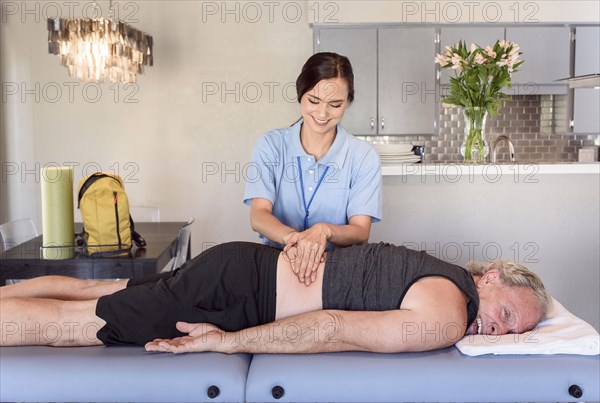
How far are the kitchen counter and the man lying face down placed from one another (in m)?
1.15

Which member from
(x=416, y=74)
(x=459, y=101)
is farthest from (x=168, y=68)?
(x=459, y=101)

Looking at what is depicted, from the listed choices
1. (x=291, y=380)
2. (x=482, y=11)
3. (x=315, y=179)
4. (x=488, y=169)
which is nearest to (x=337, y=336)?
(x=291, y=380)

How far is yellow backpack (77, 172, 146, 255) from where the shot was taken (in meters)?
2.80

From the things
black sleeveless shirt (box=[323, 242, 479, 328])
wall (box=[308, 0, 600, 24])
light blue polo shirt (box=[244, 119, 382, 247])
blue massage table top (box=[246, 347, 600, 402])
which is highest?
wall (box=[308, 0, 600, 24])

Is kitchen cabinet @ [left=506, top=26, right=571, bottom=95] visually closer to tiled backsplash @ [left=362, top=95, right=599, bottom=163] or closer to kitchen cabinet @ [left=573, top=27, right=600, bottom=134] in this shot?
kitchen cabinet @ [left=573, top=27, right=600, bottom=134]

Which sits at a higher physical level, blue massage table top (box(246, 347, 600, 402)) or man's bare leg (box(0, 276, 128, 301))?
man's bare leg (box(0, 276, 128, 301))

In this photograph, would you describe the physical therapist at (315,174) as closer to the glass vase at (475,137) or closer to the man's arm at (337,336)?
the man's arm at (337,336)

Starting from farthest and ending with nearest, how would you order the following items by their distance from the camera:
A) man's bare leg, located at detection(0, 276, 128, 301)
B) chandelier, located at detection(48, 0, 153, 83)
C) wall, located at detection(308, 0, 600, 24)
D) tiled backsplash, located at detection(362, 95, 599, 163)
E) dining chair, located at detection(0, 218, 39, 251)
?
tiled backsplash, located at detection(362, 95, 599, 163) → wall, located at detection(308, 0, 600, 24) → dining chair, located at detection(0, 218, 39, 251) → chandelier, located at detection(48, 0, 153, 83) → man's bare leg, located at detection(0, 276, 128, 301)

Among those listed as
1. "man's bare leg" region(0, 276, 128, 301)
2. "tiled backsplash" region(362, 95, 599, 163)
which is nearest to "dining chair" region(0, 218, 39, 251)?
"man's bare leg" region(0, 276, 128, 301)

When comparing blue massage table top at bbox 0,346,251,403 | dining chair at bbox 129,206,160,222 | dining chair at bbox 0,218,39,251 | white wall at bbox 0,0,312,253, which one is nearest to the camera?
blue massage table top at bbox 0,346,251,403

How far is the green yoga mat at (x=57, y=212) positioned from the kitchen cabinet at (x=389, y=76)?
9.10ft

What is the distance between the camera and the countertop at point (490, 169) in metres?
3.20

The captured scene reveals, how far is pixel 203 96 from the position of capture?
5.33 metres

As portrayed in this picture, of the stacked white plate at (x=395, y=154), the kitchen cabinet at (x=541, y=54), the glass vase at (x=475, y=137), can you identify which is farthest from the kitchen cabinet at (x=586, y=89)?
the stacked white plate at (x=395, y=154)
